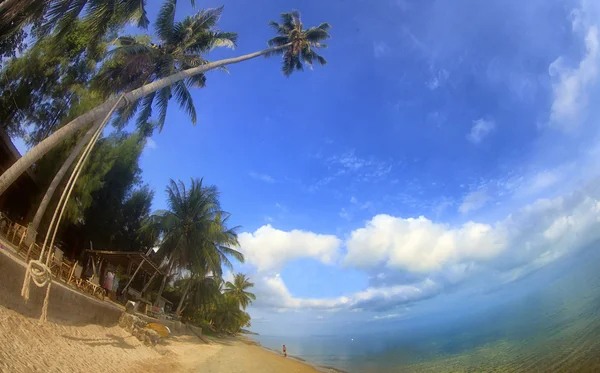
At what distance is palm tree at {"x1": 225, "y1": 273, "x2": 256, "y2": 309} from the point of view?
47.6m

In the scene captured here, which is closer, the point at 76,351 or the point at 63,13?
A: the point at 76,351

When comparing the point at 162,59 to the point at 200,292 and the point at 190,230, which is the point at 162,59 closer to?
the point at 190,230

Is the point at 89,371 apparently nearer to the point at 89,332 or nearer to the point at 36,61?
the point at 89,332

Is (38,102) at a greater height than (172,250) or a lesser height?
greater

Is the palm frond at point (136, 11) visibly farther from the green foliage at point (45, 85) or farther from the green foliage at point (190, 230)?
the green foliage at point (190, 230)

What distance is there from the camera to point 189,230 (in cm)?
2375

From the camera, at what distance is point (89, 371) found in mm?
6738

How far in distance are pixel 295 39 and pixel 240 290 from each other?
43349mm

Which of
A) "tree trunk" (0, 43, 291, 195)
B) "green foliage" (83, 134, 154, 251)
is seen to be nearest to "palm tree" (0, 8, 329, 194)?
"tree trunk" (0, 43, 291, 195)

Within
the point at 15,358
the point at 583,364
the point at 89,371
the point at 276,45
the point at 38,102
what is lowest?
the point at 89,371

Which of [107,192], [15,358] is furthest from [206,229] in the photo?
[15,358]

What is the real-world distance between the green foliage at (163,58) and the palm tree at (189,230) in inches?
409

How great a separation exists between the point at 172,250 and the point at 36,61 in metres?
15.4

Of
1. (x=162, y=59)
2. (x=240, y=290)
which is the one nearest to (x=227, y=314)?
(x=240, y=290)
